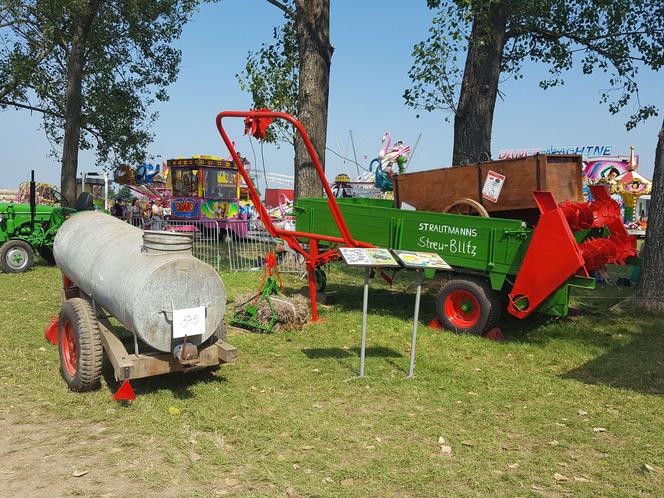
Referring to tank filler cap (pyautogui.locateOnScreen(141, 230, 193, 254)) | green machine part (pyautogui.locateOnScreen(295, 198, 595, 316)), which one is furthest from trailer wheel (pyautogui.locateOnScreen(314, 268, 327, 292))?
tank filler cap (pyautogui.locateOnScreen(141, 230, 193, 254))

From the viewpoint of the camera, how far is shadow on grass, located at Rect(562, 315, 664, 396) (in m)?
Result: 5.85

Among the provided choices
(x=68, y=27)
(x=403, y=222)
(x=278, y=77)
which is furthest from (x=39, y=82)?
(x=403, y=222)

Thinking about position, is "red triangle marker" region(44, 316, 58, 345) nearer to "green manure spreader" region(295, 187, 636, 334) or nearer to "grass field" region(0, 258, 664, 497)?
"grass field" region(0, 258, 664, 497)

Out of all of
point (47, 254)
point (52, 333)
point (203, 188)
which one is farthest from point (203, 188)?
point (52, 333)

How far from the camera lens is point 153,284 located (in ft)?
15.9

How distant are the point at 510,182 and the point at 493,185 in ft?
0.79

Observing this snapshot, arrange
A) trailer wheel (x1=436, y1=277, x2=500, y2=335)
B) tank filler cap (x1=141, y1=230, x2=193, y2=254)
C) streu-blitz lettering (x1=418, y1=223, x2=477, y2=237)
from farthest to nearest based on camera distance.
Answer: streu-blitz lettering (x1=418, y1=223, x2=477, y2=237)
trailer wheel (x1=436, y1=277, x2=500, y2=335)
tank filler cap (x1=141, y1=230, x2=193, y2=254)

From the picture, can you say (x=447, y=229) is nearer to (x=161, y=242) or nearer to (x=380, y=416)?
(x=380, y=416)

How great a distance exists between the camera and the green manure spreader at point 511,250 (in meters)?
6.84

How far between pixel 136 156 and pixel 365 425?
19592 mm

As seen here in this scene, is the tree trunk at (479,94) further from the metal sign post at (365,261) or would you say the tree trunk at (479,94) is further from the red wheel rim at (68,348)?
the red wheel rim at (68,348)

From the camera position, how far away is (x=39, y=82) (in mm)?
20359

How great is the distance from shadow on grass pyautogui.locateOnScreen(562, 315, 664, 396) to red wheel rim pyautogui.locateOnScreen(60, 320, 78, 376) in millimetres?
5135

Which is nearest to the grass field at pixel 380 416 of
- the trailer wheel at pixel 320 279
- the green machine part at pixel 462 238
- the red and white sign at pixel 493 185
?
the green machine part at pixel 462 238
